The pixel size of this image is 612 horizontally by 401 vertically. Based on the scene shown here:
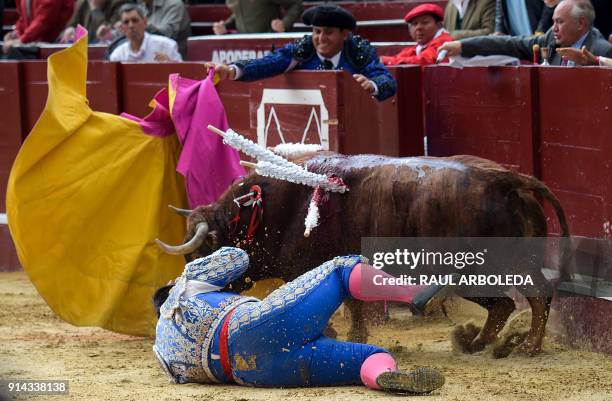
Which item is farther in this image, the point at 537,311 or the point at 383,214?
the point at 383,214

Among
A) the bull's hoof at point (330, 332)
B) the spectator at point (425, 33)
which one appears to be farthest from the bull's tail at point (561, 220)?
the spectator at point (425, 33)

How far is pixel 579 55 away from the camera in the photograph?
18.8ft

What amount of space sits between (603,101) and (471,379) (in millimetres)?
1433

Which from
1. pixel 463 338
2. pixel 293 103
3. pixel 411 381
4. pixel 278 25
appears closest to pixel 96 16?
pixel 278 25

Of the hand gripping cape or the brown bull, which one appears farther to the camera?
the hand gripping cape

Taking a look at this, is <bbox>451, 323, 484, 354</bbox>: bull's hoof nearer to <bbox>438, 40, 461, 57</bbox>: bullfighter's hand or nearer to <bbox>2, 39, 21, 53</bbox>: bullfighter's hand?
<bbox>438, 40, 461, 57</bbox>: bullfighter's hand

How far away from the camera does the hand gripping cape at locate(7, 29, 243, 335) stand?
252 inches

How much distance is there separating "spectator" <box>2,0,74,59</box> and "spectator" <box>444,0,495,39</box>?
476 cm

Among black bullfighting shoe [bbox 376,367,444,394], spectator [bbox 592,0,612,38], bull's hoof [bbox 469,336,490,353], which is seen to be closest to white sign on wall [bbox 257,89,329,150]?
bull's hoof [bbox 469,336,490,353]

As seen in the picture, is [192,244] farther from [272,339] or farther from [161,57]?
[161,57]

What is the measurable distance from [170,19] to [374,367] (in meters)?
5.83

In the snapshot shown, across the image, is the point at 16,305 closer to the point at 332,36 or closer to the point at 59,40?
the point at 332,36

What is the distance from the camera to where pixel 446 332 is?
6145 mm

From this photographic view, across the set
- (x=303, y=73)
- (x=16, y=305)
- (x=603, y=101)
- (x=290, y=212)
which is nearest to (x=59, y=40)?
(x=16, y=305)
